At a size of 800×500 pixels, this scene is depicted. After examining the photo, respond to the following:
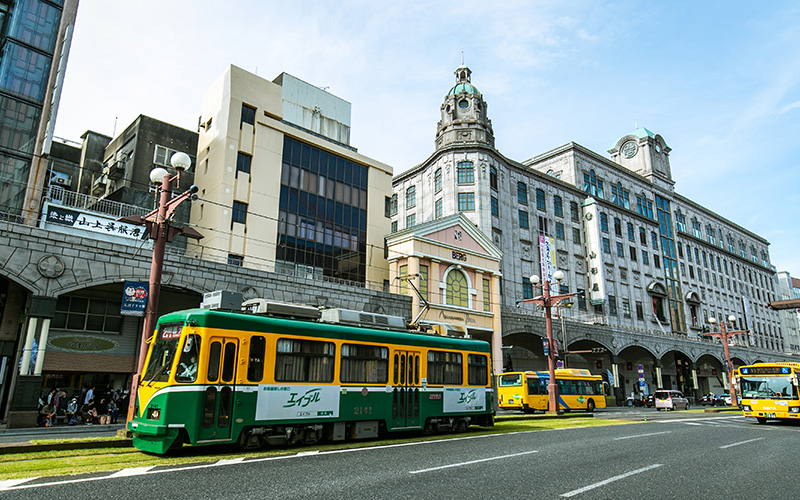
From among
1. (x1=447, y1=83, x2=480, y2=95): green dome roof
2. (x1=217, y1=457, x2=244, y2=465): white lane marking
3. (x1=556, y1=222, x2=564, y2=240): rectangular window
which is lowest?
(x1=217, y1=457, x2=244, y2=465): white lane marking

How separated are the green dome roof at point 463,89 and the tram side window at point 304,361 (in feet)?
140

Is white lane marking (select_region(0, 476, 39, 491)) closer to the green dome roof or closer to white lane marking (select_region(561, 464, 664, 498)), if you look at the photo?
white lane marking (select_region(561, 464, 664, 498))

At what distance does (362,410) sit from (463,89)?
43258 mm

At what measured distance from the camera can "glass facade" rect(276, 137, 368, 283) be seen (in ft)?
110

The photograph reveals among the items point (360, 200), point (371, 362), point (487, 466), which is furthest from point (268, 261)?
point (487, 466)

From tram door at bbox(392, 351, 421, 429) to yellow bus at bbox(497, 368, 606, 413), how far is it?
1863 cm


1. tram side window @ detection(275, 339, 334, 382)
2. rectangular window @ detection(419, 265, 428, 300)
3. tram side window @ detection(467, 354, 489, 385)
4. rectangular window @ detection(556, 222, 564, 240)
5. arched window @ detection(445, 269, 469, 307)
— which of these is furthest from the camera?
rectangular window @ detection(556, 222, 564, 240)

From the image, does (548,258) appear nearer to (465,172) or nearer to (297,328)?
(465,172)

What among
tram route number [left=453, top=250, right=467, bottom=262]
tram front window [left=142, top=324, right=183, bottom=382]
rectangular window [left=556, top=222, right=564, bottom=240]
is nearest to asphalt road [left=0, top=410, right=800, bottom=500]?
tram front window [left=142, top=324, right=183, bottom=382]

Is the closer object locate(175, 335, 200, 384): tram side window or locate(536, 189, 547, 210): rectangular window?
locate(175, 335, 200, 384): tram side window

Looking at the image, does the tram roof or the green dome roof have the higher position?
the green dome roof

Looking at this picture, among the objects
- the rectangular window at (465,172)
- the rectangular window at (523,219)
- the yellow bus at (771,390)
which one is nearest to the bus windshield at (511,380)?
the yellow bus at (771,390)

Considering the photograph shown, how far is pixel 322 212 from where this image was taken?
116 feet

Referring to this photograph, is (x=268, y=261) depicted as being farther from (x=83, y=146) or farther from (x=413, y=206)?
(x=413, y=206)
